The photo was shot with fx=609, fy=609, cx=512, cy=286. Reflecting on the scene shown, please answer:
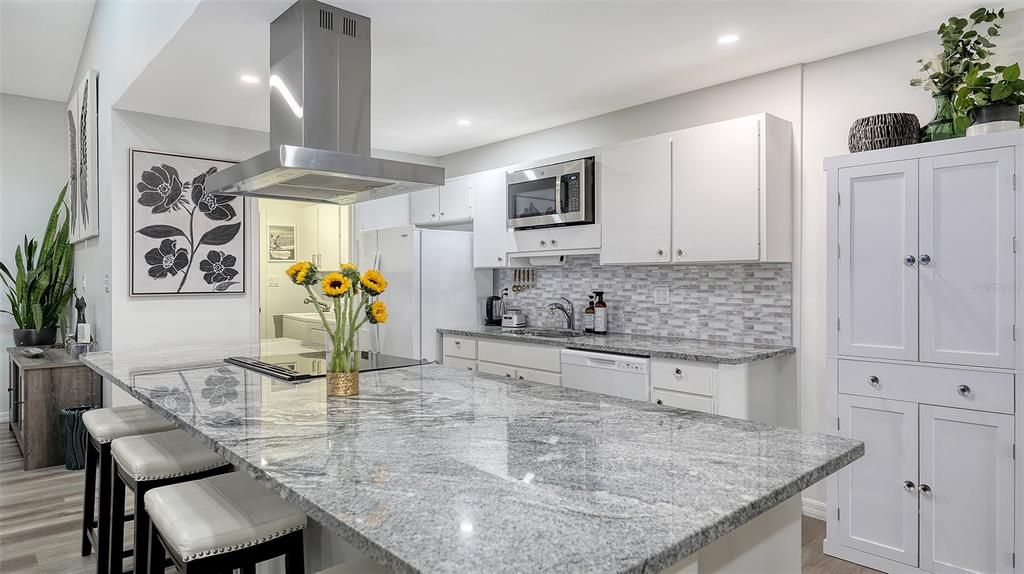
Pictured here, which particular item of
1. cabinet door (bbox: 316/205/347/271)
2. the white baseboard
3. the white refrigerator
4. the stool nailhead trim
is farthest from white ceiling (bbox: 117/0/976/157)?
the white baseboard

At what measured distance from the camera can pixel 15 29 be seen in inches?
171

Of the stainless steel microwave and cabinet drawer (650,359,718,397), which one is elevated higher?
the stainless steel microwave

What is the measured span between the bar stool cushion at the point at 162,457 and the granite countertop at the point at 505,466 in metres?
0.20

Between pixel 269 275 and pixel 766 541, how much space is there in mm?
6255

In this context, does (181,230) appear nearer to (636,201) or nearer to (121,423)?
(121,423)

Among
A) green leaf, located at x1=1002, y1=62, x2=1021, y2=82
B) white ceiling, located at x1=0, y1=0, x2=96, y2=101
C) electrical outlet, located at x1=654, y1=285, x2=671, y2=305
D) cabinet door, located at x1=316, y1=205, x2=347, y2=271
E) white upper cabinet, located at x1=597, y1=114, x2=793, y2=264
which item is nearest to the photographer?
green leaf, located at x1=1002, y1=62, x2=1021, y2=82

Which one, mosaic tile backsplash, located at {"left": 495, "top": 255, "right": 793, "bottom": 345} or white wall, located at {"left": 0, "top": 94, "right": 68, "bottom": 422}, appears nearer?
mosaic tile backsplash, located at {"left": 495, "top": 255, "right": 793, "bottom": 345}

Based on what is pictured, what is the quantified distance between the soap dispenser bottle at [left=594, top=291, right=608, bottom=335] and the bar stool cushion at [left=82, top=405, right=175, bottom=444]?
2.56 metres

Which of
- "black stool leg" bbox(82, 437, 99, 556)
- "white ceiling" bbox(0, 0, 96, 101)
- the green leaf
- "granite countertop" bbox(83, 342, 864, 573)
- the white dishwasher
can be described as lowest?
"black stool leg" bbox(82, 437, 99, 556)

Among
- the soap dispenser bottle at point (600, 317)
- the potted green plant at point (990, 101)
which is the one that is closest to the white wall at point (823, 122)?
the potted green plant at point (990, 101)

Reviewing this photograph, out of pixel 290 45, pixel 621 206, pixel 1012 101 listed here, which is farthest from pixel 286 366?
pixel 1012 101

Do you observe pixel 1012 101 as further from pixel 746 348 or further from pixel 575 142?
pixel 575 142

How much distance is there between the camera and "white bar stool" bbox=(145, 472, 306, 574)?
141 centimetres

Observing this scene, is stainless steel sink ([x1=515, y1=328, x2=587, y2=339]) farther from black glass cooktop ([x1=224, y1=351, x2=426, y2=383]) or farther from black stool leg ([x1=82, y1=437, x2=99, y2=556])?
black stool leg ([x1=82, y1=437, x2=99, y2=556])
